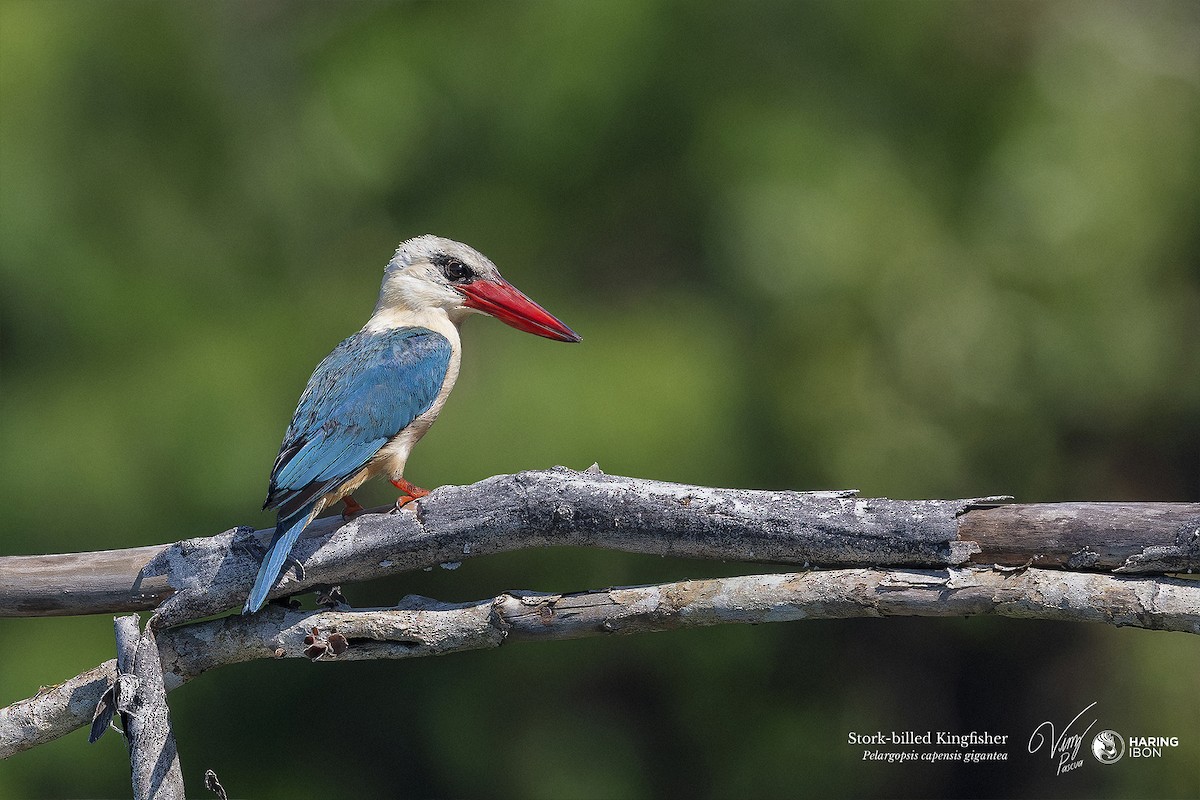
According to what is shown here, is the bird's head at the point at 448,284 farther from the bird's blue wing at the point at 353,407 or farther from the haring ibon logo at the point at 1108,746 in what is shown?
the haring ibon logo at the point at 1108,746

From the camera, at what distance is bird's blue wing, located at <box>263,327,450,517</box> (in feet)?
9.59

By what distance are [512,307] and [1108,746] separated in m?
3.22

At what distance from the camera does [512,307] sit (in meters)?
3.67

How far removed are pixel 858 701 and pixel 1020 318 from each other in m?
1.95

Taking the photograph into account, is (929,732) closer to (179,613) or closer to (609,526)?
(609,526)

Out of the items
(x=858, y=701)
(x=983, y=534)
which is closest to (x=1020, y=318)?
(x=858, y=701)

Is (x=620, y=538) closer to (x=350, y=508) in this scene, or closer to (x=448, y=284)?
(x=350, y=508)

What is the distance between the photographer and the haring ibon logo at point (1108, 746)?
15.7ft

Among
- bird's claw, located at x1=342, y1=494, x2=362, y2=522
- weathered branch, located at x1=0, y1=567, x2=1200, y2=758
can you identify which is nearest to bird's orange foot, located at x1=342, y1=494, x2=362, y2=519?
bird's claw, located at x1=342, y1=494, x2=362, y2=522

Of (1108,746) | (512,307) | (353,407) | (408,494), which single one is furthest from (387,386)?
(1108,746)

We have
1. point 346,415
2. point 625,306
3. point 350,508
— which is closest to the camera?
point 346,415

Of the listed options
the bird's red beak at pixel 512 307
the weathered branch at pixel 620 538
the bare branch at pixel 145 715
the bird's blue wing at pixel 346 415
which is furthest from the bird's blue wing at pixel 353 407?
the bare branch at pixel 145 715

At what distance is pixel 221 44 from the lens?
19.6ft

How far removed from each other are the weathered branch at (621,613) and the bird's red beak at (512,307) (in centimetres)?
122
